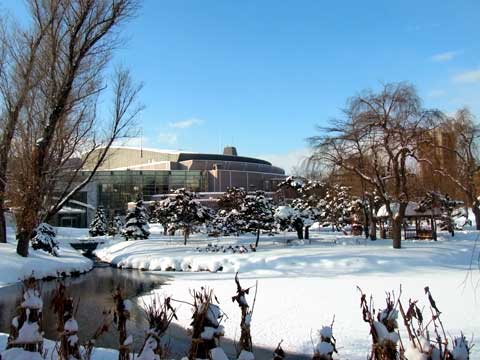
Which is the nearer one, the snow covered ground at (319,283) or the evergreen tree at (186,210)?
the snow covered ground at (319,283)

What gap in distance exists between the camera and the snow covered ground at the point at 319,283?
294 inches

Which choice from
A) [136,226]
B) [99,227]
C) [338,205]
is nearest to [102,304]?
[136,226]

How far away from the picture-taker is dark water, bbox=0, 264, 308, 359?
7.36m

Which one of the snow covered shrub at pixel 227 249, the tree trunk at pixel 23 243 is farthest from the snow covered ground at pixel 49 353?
the snow covered shrub at pixel 227 249

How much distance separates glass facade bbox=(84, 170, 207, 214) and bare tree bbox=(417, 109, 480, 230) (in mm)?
34736

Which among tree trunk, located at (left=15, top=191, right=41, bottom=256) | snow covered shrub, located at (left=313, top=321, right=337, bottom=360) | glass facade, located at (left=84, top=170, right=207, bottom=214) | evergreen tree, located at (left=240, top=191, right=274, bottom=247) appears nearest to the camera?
snow covered shrub, located at (left=313, top=321, right=337, bottom=360)

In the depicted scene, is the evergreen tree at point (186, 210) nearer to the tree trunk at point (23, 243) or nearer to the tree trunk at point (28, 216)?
the tree trunk at point (23, 243)

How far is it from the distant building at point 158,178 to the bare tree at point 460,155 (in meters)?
23.0

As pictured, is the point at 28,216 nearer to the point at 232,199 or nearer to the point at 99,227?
the point at 232,199

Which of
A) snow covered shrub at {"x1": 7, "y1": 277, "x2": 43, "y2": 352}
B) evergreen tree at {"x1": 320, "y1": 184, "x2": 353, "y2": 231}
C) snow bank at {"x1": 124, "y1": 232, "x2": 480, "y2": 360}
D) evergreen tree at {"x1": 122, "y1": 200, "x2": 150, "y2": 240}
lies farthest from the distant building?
snow covered shrub at {"x1": 7, "y1": 277, "x2": 43, "y2": 352}

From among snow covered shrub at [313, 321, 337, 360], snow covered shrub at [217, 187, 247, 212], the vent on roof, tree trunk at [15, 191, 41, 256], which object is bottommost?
snow covered shrub at [313, 321, 337, 360]

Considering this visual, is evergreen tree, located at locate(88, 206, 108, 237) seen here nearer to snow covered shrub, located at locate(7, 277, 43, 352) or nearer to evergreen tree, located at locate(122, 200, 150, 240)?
evergreen tree, located at locate(122, 200, 150, 240)

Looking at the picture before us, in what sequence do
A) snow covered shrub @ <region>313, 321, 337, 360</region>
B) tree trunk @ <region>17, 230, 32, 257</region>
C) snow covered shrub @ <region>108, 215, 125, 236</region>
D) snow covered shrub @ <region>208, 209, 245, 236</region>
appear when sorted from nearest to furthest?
snow covered shrub @ <region>313, 321, 337, 360</region>, tree trunk @ <region>17, 230, 32, 257</region>, snow covered shrub @ <region>208, 209, 245, 236</region>, snow covered shrub @ <region>108, 215, 125, 236</region>

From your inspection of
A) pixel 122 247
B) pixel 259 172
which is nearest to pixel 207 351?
pixel 122 247
